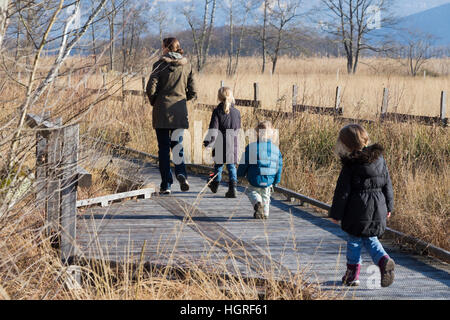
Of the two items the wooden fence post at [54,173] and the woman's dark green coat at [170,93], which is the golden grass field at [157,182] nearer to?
the wooden fence post at [54,173]

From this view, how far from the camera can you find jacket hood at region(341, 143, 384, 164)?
440 centimetres

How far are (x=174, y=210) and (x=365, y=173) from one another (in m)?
2.63

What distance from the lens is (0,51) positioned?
346cm

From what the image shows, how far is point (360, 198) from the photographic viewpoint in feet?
14.4

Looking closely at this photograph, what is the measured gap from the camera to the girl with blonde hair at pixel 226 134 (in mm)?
7211

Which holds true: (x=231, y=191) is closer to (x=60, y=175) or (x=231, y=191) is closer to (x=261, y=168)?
(x=261, y=168)

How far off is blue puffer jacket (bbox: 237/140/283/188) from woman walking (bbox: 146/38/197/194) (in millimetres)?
1158

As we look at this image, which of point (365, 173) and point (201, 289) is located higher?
point (365, 173)

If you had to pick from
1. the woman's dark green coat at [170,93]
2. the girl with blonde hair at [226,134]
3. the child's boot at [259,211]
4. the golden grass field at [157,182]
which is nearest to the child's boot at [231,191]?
the girl with blonde hair at [226,134]

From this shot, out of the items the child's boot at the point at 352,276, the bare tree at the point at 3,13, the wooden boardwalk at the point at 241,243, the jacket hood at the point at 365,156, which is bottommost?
the wooden boardwalk at the point at 241,243

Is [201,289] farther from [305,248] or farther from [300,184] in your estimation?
[300,184]

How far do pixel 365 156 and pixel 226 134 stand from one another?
119 inches

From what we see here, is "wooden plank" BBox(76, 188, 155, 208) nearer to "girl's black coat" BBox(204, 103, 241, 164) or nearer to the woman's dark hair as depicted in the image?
"girl's black coat" BBox(204, 103, 241, 164)
